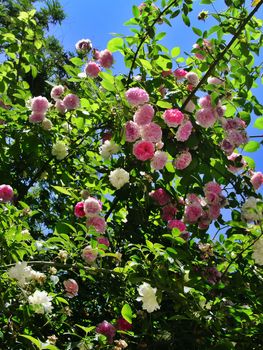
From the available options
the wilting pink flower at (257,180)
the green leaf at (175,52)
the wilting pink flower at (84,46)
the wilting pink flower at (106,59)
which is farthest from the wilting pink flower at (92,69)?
the wilting pink flower at (257,180)

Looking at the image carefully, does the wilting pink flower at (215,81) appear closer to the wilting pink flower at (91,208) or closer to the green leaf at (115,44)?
the green leaf at (115,44)

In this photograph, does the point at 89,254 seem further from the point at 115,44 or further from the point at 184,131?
the point at 115,44

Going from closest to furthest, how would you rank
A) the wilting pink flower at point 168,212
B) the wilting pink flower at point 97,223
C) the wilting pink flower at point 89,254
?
the wilting pink flower at point 89,254
the wilting pink flower at point 97,223
the wilting pink flower at point 168,212

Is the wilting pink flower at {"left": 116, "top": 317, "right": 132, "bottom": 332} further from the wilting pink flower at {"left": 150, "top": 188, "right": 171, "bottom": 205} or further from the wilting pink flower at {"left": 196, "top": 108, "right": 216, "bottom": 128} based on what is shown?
A: the wilting pink flower at {"left": 196, "top": 108, "right": 216, "bottom": 128}

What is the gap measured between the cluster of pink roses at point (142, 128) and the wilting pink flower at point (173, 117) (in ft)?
0.18

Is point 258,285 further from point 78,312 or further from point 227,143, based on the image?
point 78,312

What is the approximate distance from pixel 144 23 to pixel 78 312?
1516mm

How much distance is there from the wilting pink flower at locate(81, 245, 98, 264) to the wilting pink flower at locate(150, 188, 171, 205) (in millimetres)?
663

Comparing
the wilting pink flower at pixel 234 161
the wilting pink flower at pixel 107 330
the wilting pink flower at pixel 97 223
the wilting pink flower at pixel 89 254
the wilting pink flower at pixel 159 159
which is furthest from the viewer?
the wilting pink flower at pixel 234 161

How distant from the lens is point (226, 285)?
203 centimetres

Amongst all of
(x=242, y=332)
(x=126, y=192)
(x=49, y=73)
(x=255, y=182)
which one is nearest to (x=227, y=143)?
(x=255, y=182)

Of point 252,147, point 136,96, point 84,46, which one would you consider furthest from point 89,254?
point 84,46

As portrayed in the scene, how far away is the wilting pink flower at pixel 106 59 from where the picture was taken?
266 cm

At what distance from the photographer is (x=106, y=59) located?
2.66 metres
